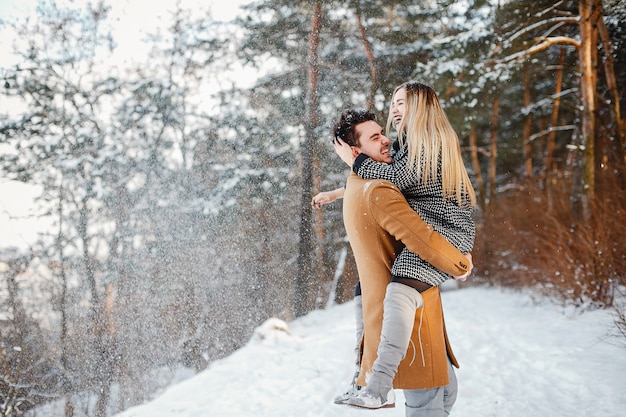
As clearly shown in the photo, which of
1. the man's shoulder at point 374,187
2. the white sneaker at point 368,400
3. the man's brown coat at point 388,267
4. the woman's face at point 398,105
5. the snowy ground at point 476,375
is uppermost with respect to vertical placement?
the woman's face at point 398,105

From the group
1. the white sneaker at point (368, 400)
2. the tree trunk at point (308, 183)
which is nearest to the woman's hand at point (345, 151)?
the white sneaker at point (368, 400)

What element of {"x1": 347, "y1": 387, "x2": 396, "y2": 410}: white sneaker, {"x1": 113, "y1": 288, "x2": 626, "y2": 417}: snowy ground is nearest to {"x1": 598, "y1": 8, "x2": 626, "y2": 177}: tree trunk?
{"x1": 113, "y1": 288, "x2": 626, "y2": 417}: snowy ground

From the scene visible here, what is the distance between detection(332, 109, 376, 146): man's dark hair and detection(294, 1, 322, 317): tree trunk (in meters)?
7.91

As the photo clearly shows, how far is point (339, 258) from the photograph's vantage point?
11.3 metres

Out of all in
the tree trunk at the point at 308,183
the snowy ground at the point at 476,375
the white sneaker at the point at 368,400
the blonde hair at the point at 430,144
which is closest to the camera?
the white sneaker at the point at 368,400

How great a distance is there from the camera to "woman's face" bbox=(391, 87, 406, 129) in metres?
1.92

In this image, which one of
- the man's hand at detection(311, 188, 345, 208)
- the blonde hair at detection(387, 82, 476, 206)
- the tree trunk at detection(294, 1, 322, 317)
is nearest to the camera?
the blonde hair at detection(387, 82, 476, 206)

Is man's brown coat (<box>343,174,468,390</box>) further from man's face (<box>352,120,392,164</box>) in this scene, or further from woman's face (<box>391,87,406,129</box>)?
woman's face (<box>391,87,406,129</box>)

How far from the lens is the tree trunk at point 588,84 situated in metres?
7.07

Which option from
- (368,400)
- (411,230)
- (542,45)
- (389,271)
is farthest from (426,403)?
(542,45)

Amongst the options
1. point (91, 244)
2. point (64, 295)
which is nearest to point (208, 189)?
point (91, 244)

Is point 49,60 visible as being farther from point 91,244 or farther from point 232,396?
point 232,396

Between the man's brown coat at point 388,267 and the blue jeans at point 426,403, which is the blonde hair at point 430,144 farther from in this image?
the blue jeans at point 426,403

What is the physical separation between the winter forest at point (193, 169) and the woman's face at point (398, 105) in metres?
7.26
